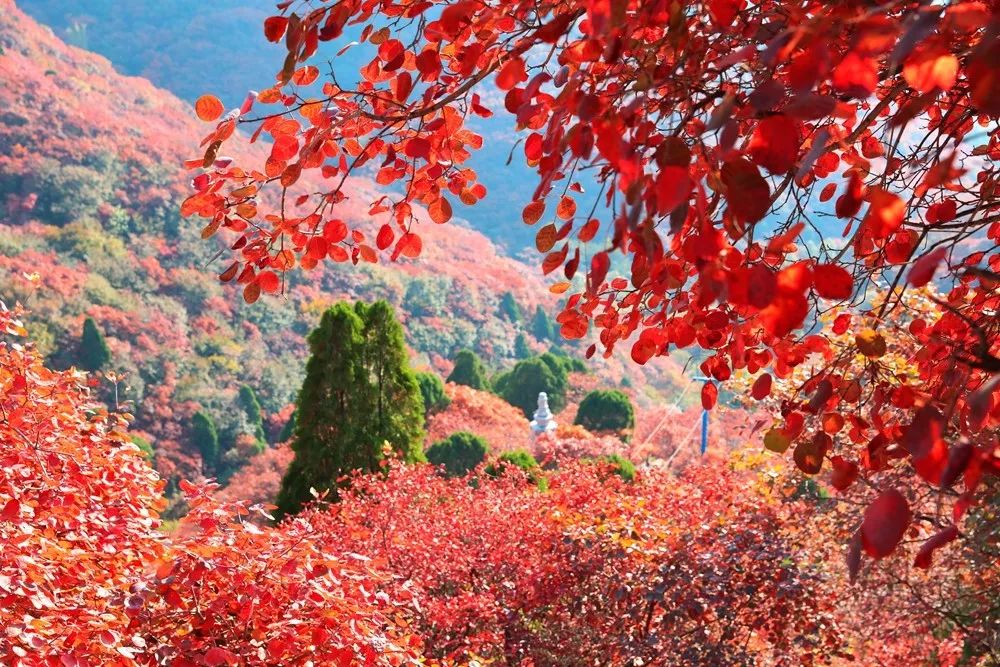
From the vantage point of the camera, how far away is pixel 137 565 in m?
3.17

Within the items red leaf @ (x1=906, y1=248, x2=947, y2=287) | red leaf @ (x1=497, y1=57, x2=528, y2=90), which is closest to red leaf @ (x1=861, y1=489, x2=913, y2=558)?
red leaf @ (x1=906, y1=248, x2=947, y2=287)

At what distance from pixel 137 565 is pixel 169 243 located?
1064 inches

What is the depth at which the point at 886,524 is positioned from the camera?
94 centimetres

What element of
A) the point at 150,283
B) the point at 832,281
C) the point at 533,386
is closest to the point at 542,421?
the point at 533,386

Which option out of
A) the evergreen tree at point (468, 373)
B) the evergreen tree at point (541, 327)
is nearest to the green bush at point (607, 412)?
the evergreen tree at point (468, 373)

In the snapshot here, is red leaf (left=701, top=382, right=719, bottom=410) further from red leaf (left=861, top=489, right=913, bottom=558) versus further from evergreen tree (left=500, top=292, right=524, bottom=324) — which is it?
evergreen tree (left=500, top=292, right=524, bottom=324)

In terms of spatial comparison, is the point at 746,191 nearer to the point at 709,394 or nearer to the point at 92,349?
the point at 709,394

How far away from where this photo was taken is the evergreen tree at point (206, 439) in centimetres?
2169

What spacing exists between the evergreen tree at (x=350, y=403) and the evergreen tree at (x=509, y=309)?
81.4ft

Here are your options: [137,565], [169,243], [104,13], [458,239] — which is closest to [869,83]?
[137,565]

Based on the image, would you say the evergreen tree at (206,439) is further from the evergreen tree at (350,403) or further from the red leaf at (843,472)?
the red leaf at (843,472)

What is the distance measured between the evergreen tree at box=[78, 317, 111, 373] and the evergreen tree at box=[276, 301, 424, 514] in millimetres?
12137

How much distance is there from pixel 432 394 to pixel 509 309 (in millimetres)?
16719

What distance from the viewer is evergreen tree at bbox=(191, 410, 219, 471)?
71.2ft
